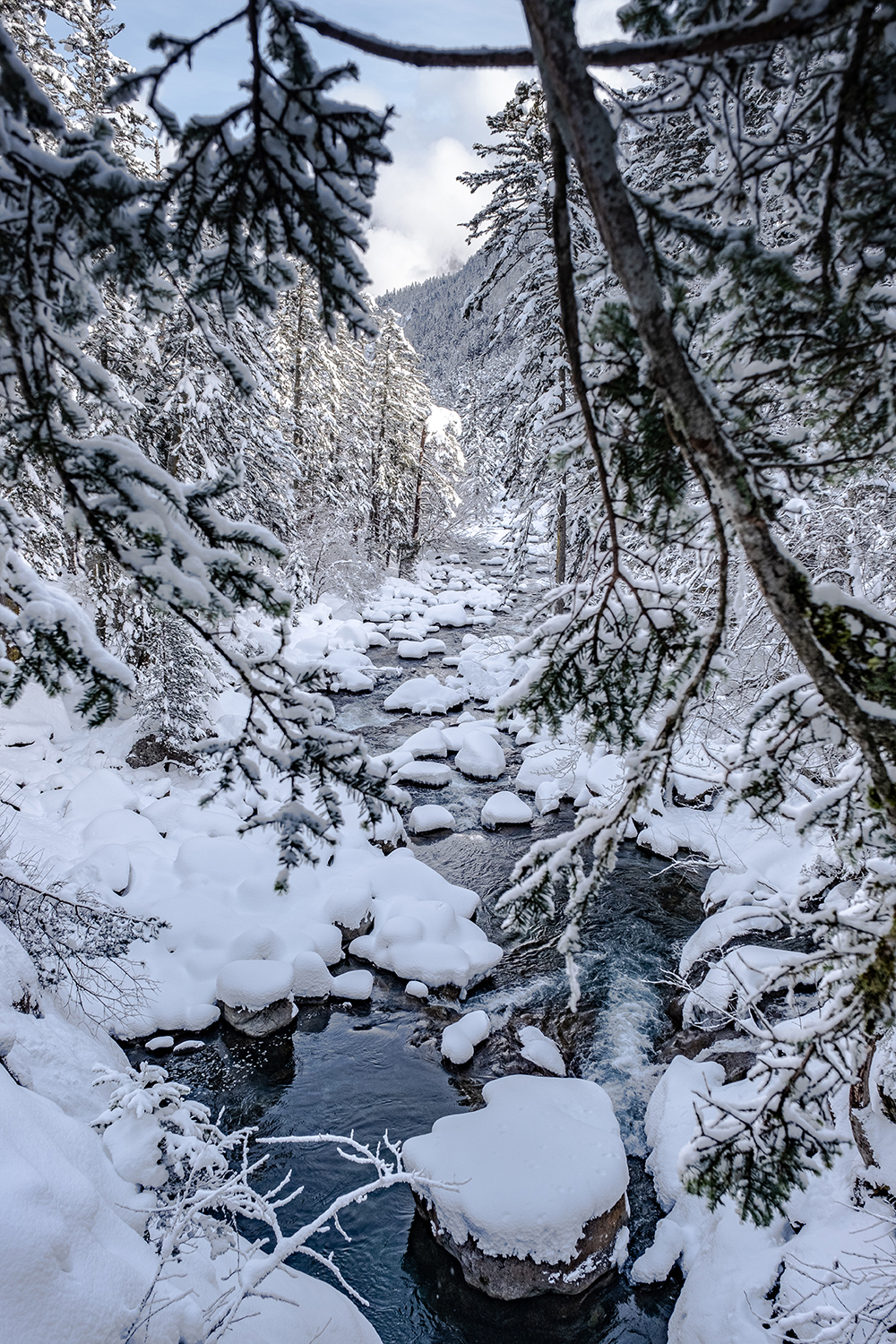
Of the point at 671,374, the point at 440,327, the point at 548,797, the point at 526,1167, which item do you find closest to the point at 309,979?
the point at 526,1167

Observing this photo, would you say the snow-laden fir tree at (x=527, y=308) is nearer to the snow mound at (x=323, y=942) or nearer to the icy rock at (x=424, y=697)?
the icy rock at (x=424, y=697)

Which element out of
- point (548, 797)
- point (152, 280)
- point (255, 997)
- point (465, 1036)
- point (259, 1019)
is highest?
point (152, 280)

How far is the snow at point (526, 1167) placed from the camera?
5141 millimetres

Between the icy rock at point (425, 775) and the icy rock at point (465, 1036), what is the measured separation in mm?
5727

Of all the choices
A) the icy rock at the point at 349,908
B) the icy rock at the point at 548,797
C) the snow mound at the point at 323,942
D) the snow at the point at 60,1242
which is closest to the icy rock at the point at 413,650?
the icy rock at the point at 548,797

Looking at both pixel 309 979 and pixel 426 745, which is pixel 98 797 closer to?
pixel 309 979

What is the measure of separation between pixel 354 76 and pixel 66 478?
142 centimetres

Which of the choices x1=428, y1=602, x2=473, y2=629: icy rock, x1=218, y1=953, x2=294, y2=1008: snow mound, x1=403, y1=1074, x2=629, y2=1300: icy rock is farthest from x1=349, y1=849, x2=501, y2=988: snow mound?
x1=428, y1=602, x2=473, y2=629: icy rock

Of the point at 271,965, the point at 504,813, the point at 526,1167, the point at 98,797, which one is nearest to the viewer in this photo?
the point at 526,1167

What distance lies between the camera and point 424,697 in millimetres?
16750

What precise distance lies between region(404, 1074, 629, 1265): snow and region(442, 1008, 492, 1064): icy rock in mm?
974

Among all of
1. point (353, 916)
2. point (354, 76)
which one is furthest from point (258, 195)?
point (353, 916)

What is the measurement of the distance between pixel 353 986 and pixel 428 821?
12.6 feet

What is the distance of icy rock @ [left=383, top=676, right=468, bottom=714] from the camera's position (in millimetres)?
16484
